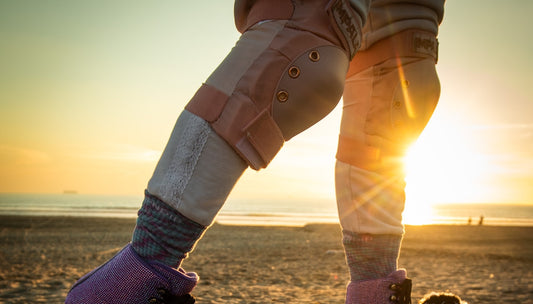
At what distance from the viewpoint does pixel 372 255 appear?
118 centimetres

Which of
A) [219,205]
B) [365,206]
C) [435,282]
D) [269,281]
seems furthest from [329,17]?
[435,282]

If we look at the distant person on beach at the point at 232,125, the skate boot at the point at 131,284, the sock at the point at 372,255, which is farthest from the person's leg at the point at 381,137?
the skate boot at the point at 131,284

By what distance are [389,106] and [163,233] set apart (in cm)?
90

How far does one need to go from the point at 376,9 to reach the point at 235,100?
82 cm

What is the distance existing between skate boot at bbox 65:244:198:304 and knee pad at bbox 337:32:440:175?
768 millimetres

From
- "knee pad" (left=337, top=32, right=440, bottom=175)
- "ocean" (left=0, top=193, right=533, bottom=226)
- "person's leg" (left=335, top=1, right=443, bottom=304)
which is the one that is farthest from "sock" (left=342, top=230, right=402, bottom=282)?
"ocean" (left=0, top=193, right=533, bottom=226)

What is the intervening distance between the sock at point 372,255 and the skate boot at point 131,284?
690mm

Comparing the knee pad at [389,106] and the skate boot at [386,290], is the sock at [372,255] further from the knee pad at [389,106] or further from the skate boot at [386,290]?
the knee pad at [389,106]

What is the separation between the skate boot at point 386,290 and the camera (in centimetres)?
114

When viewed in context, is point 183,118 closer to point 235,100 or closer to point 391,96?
point 235,100

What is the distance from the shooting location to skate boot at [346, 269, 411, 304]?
3.75 ft

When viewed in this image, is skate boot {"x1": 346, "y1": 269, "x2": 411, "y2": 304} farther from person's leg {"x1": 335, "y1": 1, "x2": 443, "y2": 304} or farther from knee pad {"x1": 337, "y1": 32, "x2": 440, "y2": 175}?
knee pad {"x1": 337, "y1": 32, "x2": 440, "y2": 175}

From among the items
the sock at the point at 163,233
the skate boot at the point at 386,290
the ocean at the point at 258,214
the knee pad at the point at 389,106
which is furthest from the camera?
the ocean at the point at 258,214

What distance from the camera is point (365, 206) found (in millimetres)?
1221
